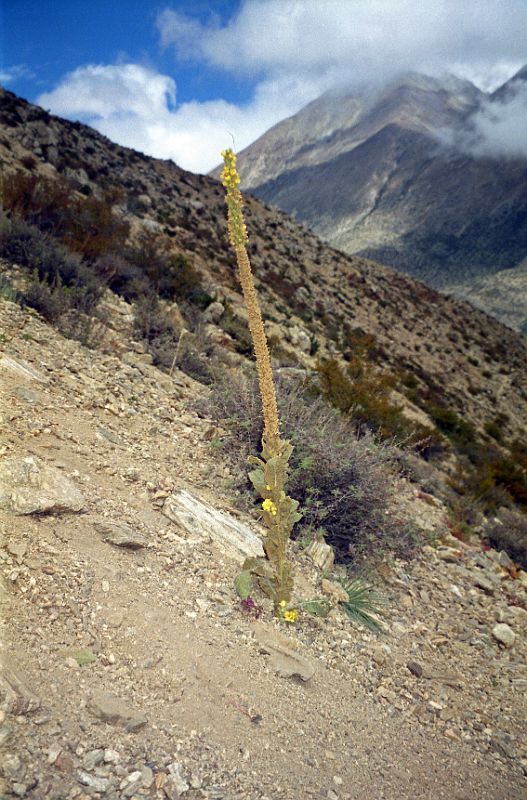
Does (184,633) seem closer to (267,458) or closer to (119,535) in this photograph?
(119,535)

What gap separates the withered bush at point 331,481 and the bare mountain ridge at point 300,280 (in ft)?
25.8

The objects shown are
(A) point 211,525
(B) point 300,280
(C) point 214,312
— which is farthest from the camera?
(B) point 300,280

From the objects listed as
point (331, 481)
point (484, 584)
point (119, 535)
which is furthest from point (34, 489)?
point (484, 584)

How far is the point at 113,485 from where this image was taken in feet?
10.7

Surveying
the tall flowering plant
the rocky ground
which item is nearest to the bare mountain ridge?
the rocky ground

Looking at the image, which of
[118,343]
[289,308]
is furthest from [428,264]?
[118,343]

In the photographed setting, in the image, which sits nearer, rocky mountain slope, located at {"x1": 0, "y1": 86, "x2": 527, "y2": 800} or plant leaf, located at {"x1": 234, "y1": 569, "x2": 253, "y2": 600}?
rocky mountain slope, located at {"x1": 0, "y1": 86, "x2": 527, "y2": 800}

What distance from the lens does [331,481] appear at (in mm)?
4227

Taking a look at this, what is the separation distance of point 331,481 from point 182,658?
2267 mm

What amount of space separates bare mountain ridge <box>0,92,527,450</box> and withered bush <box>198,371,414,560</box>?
787 centimetres

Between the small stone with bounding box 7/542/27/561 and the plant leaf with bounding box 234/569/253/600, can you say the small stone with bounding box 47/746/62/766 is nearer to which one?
the small stone with bounding box 7/542/27/561

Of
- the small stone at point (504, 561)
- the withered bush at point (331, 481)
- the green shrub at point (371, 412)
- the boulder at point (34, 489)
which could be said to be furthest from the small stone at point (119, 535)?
the small stone at point (504, 561)

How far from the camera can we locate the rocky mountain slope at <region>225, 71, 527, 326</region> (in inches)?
3494

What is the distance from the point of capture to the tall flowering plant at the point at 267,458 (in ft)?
7.79
